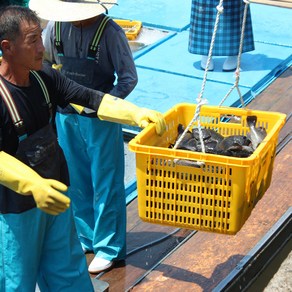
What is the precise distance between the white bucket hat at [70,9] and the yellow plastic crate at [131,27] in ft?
12.4

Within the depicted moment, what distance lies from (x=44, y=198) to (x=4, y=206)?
0.43 meters

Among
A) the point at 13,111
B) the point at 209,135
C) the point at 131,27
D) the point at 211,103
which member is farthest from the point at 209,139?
the point at 131,27

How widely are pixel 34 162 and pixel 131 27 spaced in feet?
16.5

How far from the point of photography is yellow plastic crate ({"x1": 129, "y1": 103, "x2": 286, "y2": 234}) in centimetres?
361

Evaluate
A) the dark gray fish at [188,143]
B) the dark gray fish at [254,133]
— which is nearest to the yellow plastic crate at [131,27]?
the dark gray fish at [254,133]

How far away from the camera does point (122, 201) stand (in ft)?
15.1

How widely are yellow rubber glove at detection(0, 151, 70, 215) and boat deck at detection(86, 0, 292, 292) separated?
139cm

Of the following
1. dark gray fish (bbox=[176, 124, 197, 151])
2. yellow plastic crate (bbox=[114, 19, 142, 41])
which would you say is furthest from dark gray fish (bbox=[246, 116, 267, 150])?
yellow plastic crate (bbox=[114, 19, 142, 41])

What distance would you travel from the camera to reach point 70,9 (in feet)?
14.1

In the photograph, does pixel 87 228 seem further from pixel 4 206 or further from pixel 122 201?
pixel 4 206

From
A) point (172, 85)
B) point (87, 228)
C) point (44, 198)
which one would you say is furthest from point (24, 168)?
point (172, 85)

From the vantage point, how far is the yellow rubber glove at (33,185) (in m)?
3.20

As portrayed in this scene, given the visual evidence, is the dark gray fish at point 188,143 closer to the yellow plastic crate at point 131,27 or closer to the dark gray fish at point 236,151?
the dark gray fish at point 236,151

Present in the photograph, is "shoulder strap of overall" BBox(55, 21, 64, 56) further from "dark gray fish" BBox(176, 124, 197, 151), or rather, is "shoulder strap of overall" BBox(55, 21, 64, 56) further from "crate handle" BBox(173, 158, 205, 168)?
"crate handle" BBox(173, 158, 205, 168)
